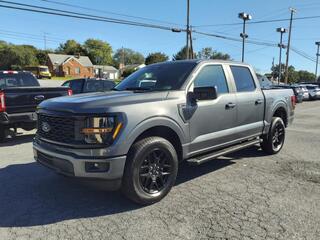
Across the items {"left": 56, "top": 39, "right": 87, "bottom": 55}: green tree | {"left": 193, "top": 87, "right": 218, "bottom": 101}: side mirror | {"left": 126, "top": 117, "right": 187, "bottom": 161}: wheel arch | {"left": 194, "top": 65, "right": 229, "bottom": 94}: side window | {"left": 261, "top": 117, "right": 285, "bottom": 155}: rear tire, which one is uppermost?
{"left": 56, "top": 39, "right": 87, "bottom": 55}: green tree

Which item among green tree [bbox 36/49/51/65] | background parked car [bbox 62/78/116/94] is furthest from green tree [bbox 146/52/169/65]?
background parked car [bbox 62/78/116/94]

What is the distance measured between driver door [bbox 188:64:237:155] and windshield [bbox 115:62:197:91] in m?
0.22

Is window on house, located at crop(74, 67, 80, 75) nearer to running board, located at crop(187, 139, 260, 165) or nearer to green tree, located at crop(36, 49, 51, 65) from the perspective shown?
green tree, located at crop(36, 49, 51, 65)

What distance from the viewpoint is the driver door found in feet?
15.7

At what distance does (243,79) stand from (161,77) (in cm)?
178

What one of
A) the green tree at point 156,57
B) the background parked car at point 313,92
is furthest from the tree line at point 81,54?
the background parked car at point 313,92

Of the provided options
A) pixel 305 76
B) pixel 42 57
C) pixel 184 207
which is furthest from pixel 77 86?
pixel 305 76

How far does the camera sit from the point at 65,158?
3.90 m

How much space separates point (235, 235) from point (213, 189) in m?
1.39

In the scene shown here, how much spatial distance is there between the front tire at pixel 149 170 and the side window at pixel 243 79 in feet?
7.10

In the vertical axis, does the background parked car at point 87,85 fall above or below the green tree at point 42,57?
below

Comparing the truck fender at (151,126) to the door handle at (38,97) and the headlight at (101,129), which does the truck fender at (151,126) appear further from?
the door handle at (38,97)

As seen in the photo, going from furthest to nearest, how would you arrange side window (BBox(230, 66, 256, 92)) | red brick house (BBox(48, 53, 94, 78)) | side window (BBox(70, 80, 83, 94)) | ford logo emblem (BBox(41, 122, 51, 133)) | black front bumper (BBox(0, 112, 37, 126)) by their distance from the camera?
red brick house (BBox(48, 53, 94, 78)) < side window (BBox(70, 80, 83, 94)) < black front bumper (BBox(0, 112, 37, 126)) < side window (BBox(230, 66, 256, 92)) < ford logo emblem (BBox(41, 122, 51, 133))

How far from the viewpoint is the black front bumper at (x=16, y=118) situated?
7602 millimetres
